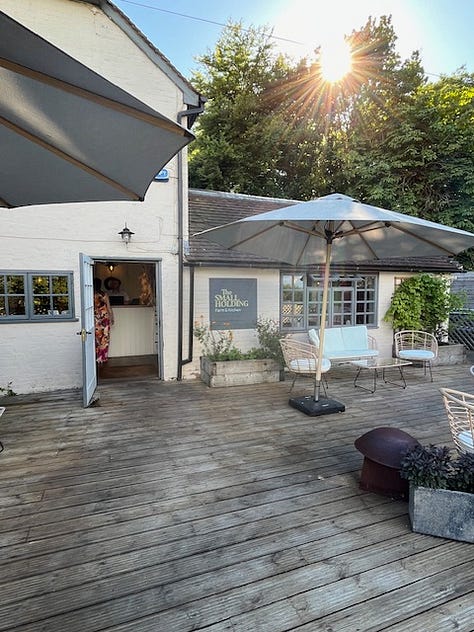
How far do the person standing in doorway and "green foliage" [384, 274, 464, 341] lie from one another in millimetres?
6044

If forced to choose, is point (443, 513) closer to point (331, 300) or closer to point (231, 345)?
point (231, 345)

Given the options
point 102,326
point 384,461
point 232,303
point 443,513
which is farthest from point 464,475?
point 102,326

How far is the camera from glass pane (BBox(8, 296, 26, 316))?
5.45 meters

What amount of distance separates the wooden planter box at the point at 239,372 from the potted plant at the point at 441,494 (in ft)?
12.3

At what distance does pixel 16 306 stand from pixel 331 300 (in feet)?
19.1

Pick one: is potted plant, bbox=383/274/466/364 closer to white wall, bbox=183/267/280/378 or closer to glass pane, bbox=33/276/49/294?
white wall, bbox=183/267/280/378

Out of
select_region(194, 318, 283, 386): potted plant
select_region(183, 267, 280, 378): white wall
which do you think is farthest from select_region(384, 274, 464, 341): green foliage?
select_region(194, 318, 283, 386): potted plant

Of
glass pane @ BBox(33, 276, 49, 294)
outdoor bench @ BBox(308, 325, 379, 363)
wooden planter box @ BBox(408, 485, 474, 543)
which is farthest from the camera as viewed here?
outdoor bench @ BBox(308, 325, 379, 363)

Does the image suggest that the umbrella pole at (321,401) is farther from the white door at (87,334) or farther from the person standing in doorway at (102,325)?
the person standing in doorway at (102,325)

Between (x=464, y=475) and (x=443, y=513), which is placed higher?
(x=464, y=475)

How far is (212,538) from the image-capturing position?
88.8 inches

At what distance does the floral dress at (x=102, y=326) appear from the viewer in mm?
7246

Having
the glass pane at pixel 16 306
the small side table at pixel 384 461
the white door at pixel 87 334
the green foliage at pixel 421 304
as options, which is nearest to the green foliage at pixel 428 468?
the small side table at pixel 384 461

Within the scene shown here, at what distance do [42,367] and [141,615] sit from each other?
4.75 m
